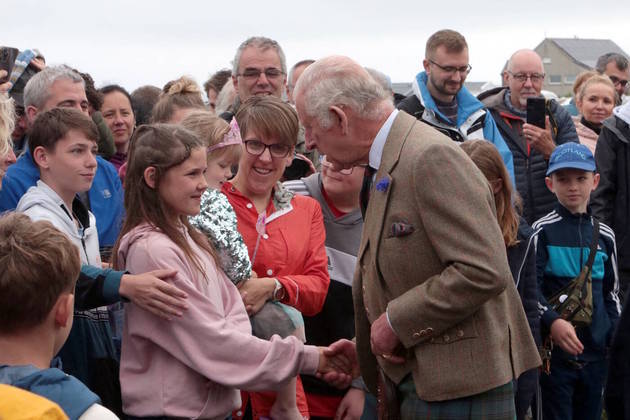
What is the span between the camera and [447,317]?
3227 millimetres

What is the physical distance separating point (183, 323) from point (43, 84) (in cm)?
213

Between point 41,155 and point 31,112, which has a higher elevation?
point 31,112

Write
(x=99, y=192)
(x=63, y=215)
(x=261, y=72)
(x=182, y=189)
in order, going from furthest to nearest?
(x=261, y=72) < (x=99, y=192) < (x=63, y=215) < (x=182, y=189)

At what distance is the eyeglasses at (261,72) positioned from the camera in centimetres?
632

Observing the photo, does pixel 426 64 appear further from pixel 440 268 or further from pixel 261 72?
pixel 440 268

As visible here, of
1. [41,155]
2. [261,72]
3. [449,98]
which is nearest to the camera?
[41,155]

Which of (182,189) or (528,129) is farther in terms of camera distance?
(528,129)

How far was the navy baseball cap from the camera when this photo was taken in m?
5.95

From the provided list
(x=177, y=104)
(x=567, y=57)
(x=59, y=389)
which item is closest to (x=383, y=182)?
(x=59, y=389)

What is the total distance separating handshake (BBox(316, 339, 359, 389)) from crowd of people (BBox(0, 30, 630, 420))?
0.04 ft

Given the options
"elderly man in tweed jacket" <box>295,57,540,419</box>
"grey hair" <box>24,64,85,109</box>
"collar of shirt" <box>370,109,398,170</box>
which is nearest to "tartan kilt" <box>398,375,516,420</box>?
"elderly man in tweed jacket" <box>295,57,540,419</box>

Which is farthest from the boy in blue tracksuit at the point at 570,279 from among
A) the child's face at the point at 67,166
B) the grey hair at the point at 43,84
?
the grey hair at the point at 43,84

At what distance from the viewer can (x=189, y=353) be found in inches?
142

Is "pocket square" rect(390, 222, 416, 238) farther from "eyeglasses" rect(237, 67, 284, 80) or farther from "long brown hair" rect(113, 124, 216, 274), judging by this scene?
"eyeglasses" rect(237, 67, 284, 80)
